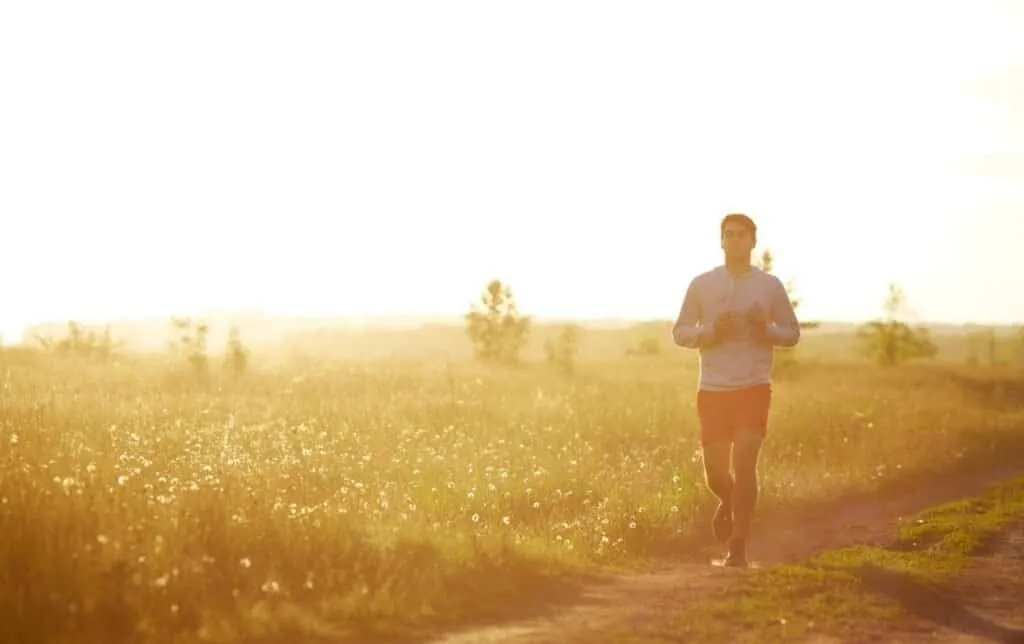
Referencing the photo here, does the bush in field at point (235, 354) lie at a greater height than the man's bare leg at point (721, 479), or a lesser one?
greater

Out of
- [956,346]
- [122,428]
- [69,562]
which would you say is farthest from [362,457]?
[956,346]

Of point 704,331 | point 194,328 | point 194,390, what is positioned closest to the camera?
point 704,331

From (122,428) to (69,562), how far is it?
7033 mm

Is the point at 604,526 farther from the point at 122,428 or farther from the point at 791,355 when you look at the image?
the point at 791,355

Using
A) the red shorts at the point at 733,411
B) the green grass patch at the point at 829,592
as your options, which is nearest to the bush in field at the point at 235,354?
the green grass patch at the point at 829,592

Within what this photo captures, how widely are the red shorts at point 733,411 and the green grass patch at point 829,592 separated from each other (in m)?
1.17

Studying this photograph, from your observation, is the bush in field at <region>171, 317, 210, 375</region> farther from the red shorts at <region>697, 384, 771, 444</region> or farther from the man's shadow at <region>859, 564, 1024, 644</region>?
the man's shadow at <region>859, 564, 1024, 644</region>

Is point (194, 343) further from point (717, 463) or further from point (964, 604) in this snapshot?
point (964, 604)

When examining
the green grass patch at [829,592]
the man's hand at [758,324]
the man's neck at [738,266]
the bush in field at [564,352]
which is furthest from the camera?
the bush in field at [564,352]

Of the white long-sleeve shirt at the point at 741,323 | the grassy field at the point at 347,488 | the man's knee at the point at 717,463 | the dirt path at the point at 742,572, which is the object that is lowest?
the dirt path at the point at 742,572

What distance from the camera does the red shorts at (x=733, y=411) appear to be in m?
9.91

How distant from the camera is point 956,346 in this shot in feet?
637

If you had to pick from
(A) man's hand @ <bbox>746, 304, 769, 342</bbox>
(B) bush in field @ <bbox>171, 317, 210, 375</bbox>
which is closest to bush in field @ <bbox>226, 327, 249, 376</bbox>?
(B) bush in field @ <bbox>171, 317, 210, 375</bbox>

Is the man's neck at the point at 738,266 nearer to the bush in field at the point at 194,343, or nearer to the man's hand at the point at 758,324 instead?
the man's hand at the point at 758,324
